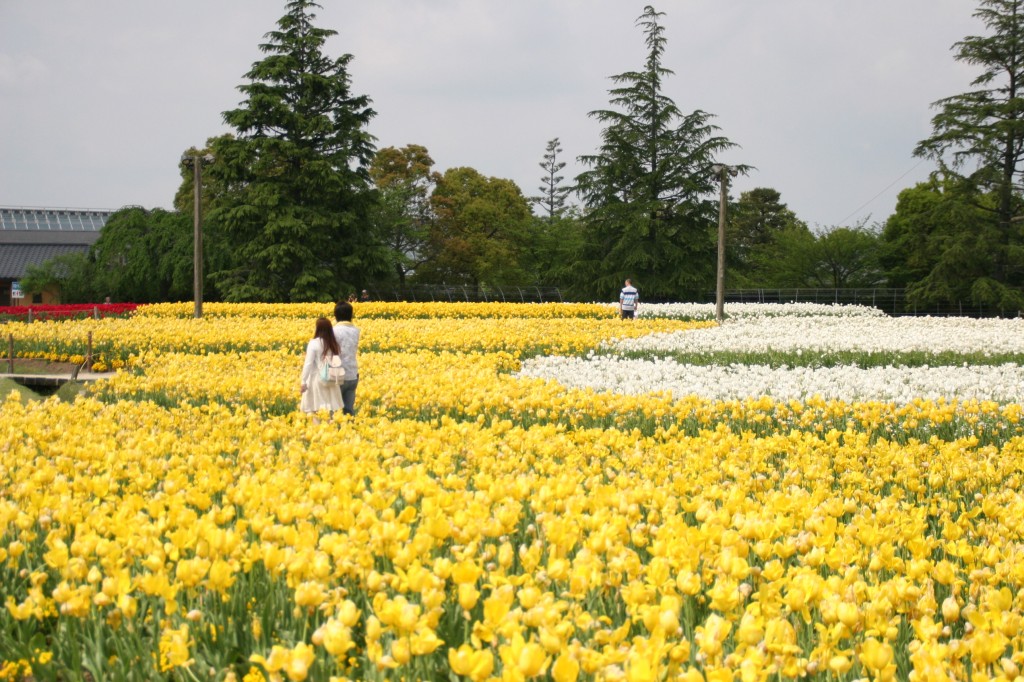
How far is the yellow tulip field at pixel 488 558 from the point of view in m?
2.08

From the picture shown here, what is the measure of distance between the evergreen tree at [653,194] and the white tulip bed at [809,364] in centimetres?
1892

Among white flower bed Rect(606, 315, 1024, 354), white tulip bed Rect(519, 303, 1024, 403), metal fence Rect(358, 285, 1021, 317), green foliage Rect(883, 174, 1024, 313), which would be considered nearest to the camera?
white tulip bed Rect(519, 303, 1024, 403)

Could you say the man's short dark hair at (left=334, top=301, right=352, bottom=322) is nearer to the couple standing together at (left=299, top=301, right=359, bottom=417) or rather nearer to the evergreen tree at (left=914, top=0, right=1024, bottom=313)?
the couple standing together at (left=299, top=301, right=359, bottom=417)

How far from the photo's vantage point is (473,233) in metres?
43.0

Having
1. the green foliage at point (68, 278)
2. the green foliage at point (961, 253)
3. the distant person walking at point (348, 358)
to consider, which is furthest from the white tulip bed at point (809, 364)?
the green foliage at point (68, 278)

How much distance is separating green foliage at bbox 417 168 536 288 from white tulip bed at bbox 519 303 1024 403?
2337 cm

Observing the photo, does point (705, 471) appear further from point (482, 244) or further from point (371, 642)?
point (482, 244)

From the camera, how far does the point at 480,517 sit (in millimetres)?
2922

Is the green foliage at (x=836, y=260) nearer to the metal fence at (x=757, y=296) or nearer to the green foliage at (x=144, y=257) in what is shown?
the metal fence at (x=757, y=296)

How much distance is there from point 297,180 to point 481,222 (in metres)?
10.9

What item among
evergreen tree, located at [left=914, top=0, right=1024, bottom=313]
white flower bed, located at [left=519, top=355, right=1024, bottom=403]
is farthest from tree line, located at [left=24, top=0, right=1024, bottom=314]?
white flower bed, located at [left=519, top=355, right=1024, bottom=403]

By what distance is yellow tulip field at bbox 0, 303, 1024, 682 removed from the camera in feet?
6.82

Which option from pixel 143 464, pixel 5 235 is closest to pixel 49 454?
pixel 143 464

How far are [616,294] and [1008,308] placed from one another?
15.7m
